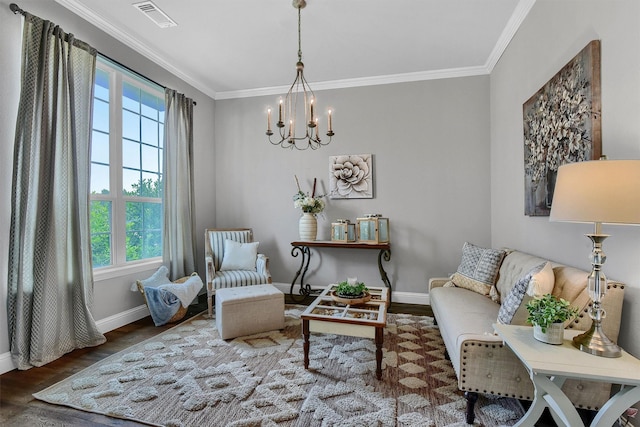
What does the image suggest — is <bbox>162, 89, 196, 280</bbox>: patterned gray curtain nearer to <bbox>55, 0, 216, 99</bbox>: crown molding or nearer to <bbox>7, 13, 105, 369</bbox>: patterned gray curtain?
<bbox>55, 0, 216, 99</bbox>: crown molding

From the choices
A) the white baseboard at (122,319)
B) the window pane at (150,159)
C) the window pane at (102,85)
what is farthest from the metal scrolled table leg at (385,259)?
the window pane at (102,85)

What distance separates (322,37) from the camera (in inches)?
123

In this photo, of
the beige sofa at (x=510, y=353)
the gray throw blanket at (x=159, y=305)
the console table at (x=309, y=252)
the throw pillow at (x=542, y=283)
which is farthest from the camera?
the console table at (x=309, y=252)

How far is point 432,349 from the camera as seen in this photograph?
2611mm

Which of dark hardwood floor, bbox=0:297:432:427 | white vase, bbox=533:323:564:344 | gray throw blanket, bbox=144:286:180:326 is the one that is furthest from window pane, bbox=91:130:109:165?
white vase, bbox=533:323:564:344

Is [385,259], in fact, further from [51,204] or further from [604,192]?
[51,204]

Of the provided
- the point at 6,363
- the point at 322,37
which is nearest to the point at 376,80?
the point at 322,37

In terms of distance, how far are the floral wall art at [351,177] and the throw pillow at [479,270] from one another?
149cm

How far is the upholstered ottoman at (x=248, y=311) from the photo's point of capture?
9.20 ft

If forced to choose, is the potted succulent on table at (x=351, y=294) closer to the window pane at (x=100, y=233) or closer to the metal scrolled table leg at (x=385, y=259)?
the metal scrolled table leg at (x=385, y=259)

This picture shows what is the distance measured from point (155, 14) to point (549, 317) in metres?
3.52

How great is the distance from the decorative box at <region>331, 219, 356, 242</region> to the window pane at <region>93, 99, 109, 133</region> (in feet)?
8.54

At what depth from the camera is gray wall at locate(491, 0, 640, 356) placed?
1.54 meters

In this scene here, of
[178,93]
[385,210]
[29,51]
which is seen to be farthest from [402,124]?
[29,51]
